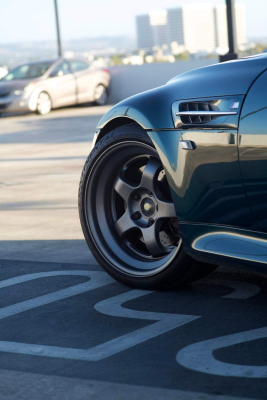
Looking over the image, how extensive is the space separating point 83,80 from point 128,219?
55.7ft

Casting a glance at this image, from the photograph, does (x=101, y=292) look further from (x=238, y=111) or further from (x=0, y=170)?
(x=0, y=170)

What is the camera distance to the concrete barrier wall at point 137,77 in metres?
22.3

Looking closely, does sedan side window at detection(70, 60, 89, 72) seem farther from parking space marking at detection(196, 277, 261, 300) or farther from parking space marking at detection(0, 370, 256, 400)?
parking space marking at detection(0, 370, 256, 400)

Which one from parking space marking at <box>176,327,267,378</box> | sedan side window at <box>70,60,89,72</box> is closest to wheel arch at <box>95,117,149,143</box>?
parking space marking at <box>176,327,267,378</box>

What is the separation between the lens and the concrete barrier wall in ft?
73.3

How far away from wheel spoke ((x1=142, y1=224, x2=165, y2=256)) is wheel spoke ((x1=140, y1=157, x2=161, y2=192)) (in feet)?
0.70

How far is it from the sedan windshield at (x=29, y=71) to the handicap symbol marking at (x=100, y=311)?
16347 mm

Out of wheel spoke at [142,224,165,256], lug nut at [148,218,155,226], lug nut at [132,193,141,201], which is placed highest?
lug nut at [132,193,141,201]

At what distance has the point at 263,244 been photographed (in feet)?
9.96

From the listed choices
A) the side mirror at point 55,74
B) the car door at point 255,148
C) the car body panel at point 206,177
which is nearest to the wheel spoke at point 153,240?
the car body panel at point 206,177

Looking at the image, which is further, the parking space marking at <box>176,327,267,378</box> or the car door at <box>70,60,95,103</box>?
the car door at <box>70,60,95,103</box>

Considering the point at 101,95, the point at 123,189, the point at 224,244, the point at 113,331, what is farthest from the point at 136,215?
the point at 101,95

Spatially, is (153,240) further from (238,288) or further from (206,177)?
(206,177)

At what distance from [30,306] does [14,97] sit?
15.9m
